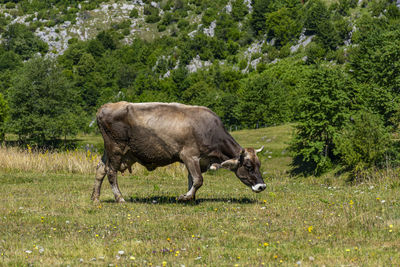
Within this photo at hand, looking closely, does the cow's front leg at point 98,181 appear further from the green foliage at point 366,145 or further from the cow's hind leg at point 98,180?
the green foliage at point 366,145

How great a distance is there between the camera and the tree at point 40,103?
62219mm

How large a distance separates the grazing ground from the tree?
164 feet

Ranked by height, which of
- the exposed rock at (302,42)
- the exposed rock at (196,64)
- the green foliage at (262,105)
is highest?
the exposed rock at (302,42)

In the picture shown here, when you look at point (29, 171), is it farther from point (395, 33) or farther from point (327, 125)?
point (395, 33)

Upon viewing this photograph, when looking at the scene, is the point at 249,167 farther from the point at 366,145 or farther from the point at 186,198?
the point at 366,145

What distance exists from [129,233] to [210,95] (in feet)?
310

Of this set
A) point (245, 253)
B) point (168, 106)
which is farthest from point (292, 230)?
point (168, 106)

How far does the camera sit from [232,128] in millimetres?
91750

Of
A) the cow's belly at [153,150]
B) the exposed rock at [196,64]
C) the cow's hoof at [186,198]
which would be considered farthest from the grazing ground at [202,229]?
the exposed rock at [196,64]

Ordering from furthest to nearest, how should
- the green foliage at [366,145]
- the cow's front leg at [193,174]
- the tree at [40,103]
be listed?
1. the tree at [40,103]
2. the green foliage at [366,145]
3. the cow's front leg at [193,174]

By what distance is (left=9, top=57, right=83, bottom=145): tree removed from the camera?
62219 mm

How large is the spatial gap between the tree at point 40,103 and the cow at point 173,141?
173ft

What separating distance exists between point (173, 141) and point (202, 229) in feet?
12.9

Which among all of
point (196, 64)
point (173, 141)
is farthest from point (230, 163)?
point (196, 64)
